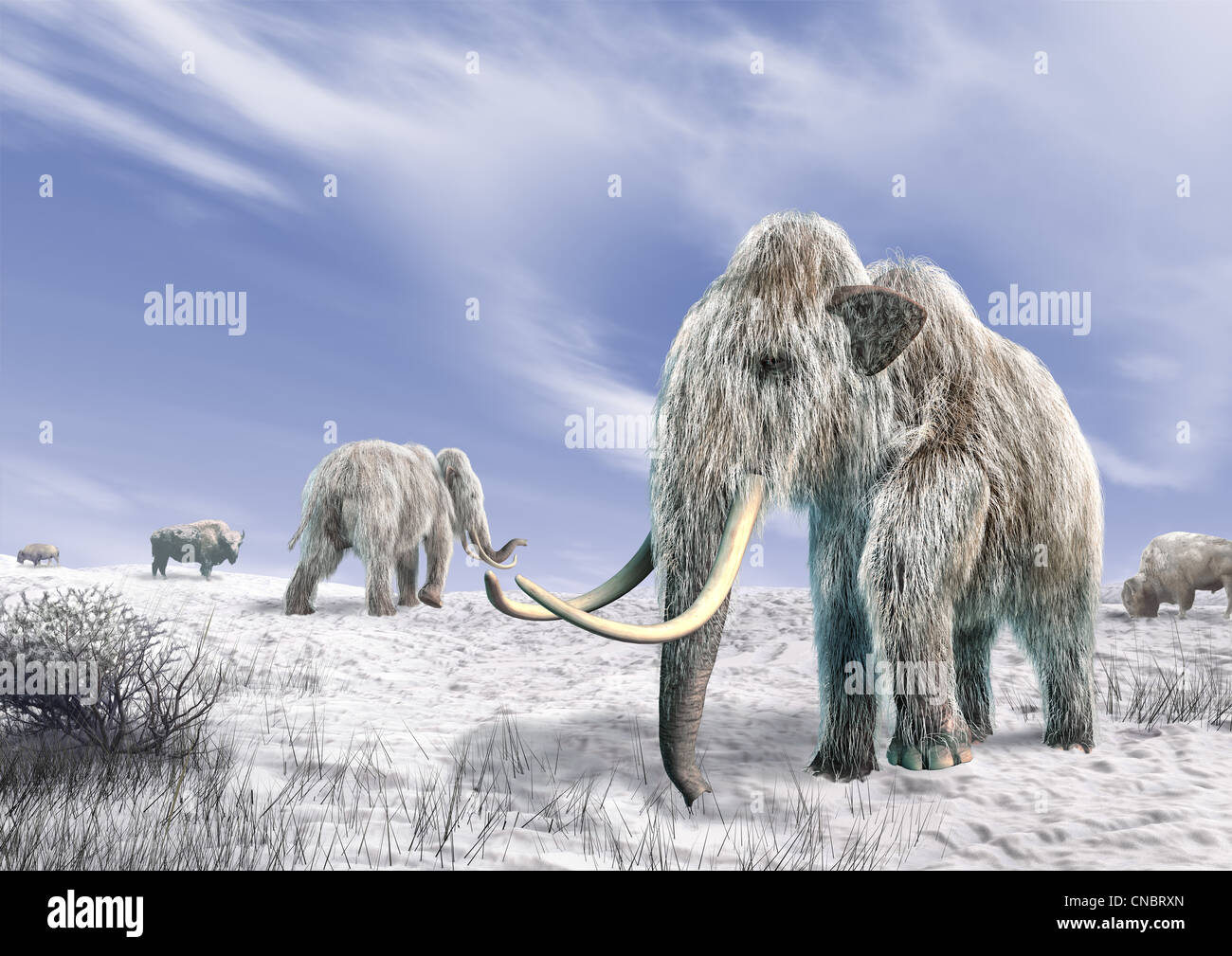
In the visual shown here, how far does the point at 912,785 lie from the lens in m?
4.12

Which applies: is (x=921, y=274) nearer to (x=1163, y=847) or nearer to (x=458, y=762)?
(x=1163, y=847)

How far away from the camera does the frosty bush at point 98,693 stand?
15.8ft

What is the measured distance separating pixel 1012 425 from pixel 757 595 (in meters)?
7.81

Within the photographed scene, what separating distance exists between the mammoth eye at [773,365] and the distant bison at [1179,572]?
796 cm

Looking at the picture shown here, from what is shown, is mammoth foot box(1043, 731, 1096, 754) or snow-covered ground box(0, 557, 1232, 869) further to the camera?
mammoth foot box(1043, 731, 1096, 754)

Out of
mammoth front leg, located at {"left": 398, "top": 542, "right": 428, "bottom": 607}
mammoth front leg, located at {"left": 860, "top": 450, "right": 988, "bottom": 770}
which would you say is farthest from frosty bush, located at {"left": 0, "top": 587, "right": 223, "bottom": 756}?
mammoth front leg, located at {"left": 398, "top": 542, "right": 428, "bottom": 607}

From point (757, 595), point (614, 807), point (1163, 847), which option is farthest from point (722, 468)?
point (757, 595)

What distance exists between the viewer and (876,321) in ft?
13.1

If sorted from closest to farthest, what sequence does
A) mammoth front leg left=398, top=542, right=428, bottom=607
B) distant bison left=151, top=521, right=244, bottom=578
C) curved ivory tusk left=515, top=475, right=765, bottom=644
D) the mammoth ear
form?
curved ivory tusk left=515, top=475, right=765, bottom=644
the mammoth ear
mammoth front leg left=398, top=542, right=428, bottom=607
distant bison left=151, top=521, right=244, bottom=578

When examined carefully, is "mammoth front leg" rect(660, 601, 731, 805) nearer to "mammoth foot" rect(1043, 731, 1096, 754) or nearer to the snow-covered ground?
the snow-covered ground

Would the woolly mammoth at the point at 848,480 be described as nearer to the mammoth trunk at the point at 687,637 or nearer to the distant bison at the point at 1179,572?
the mammoth trunk at the point at 687,637

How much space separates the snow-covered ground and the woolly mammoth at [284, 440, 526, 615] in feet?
6.92

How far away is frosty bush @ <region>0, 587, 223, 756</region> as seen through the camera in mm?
4805

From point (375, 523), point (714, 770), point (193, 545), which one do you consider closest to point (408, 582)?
point (375, 523)
